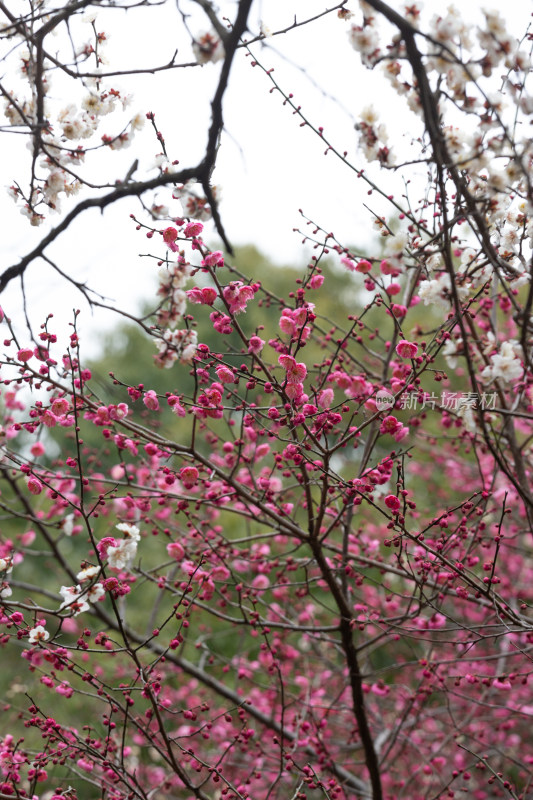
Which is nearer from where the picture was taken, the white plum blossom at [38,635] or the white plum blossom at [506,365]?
the white plum blossom at [38,635]

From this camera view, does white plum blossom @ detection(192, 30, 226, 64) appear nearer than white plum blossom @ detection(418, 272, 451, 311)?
Yes

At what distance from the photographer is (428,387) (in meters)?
9.07

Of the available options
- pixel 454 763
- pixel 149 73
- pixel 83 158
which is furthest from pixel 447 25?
pixel 454 763

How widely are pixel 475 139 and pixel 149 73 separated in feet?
2.75

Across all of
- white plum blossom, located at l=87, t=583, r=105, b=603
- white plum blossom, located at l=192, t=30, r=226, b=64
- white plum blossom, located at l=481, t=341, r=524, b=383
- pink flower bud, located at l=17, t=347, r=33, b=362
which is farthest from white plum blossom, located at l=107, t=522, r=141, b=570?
white plum blossom, located at l=192, t=30, r=226, b=64

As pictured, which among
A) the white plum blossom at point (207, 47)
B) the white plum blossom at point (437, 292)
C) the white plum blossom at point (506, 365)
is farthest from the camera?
the white plum blossom at point (437, 292)

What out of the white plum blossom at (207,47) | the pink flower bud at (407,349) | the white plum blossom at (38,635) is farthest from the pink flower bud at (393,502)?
the white plum blossom at (207,47)

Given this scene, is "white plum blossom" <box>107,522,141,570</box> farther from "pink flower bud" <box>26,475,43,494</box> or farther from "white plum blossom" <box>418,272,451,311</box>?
"white plum blossom" <box>418,272,451,311</box>

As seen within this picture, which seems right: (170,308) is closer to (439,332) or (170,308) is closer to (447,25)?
(439,332)

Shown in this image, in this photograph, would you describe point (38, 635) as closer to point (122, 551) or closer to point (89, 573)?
point (89, 573)

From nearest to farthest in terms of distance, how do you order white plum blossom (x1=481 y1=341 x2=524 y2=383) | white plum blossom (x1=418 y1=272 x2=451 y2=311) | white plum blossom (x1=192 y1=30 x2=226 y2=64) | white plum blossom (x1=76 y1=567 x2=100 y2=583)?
white plum blossom (x1=76 y1=567 x2=100 y2=583)
white plum blossom (x1=192 y1=30 x2=226 y2=64)
white plum blossom (x1=481 y1=341 x2=524 y2=383)
white plum blossom (x1=418 y1=272 x2=451 y2=311)

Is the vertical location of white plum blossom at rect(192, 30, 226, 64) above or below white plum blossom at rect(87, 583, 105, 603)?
above

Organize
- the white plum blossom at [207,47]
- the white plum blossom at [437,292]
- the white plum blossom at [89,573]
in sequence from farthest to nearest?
the white plum blossom at [437,292], the white plum blossom at [207,47], the white plum blossom at [89,573]

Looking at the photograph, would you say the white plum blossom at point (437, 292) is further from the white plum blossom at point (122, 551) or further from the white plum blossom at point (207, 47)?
the white plum blossom at point (122, 551)
